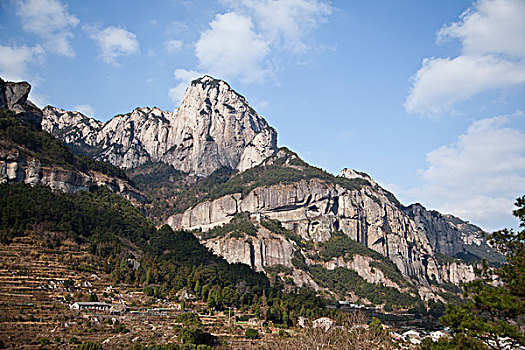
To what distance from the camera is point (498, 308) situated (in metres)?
24.7

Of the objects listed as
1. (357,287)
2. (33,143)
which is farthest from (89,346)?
Result: (357,287)

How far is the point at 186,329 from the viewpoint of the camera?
58531 mm

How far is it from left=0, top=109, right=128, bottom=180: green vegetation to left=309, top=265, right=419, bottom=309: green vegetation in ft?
286

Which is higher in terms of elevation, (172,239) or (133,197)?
(133,197)

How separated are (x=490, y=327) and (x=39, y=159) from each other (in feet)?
367

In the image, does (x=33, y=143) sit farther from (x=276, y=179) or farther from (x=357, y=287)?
(x=357, y=287)

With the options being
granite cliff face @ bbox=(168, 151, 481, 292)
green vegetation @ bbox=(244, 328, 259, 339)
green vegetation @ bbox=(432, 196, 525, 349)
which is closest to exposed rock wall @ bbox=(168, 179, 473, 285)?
granite cliff face @ bbox=(168, 151, 481, 292)

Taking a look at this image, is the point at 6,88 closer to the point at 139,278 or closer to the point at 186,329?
the point at 139,278

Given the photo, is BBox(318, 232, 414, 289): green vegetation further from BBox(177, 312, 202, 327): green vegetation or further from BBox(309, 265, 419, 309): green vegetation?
BBox(177, 312, 202, 327): green vegetation

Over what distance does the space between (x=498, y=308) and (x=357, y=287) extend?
128 meters

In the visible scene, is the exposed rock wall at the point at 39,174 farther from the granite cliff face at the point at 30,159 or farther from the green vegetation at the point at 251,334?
the green vegetation at the point at 251,334

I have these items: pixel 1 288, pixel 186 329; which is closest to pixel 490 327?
pixel 186 329

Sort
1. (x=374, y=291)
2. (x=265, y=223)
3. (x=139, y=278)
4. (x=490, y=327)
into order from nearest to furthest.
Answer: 1. (x=490, y=327)
2. (x=139, y=278)
3. (x=374, y=291)
4. (x=265, y=223)

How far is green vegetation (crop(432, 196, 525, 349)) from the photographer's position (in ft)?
78.4
